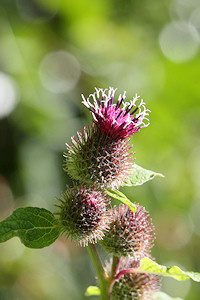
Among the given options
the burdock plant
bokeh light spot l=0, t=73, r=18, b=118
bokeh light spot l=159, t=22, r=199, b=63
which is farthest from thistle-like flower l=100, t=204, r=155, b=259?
bokeh light spot l=159, t=22, r=199, b=63

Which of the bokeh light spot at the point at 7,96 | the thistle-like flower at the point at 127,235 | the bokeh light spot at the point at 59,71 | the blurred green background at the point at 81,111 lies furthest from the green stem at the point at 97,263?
the bokeh light spot at the point at 59,71

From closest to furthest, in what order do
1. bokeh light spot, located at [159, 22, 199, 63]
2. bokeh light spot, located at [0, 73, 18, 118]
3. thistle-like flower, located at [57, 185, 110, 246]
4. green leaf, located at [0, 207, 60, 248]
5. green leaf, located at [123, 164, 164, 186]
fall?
green leaf, located at [0, 207, 60, 248] → thistle-like flower, located at [57, 185, 110, 246] → green leaf, located at [123, 164, 164, 186] → bokeh light spot, located at [0, 73, 18, 118] → bokeh light spot, located at [159, 22, 199, 63]

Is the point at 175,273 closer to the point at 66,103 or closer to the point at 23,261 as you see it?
the point at 23,261

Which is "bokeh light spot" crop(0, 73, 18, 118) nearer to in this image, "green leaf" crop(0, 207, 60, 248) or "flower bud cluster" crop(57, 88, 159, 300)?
"flower bud cluster" crop(57, 88, 159, 300)

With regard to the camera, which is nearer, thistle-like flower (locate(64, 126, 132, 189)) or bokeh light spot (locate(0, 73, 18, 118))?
thistle-like flower (locate(64, 126, 132, 189))

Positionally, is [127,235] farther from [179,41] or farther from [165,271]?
[179,41]

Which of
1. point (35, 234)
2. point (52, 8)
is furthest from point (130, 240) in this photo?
point (52, 8)
